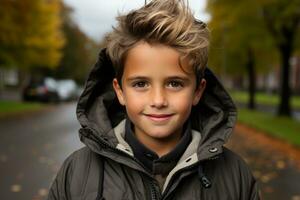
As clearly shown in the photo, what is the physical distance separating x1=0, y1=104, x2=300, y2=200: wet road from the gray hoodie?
4.82 m

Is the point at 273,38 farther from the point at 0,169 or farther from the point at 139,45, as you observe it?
the point at 139,45

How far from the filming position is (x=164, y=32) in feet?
6.09

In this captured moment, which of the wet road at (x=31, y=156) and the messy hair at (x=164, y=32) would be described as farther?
the wet road at (x=31, y=156)

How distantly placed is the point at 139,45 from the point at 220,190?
620mm

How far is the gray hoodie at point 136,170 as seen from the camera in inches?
75.5

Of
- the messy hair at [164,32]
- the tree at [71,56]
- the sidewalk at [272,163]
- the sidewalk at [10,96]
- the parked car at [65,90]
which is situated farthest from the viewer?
the tree at [71,56]

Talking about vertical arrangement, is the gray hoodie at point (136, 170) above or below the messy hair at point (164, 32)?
below

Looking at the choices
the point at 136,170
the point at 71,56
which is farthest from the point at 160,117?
the point at 71,56

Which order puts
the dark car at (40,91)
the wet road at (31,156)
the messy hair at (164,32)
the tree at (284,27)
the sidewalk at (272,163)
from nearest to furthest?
the messy hair at (164,32), the wet road at (31,156), the sidewalk at (272,163), the tree at (284,27), the dark car at (40,91)

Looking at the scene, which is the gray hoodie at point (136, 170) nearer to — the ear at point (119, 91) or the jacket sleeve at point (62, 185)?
the jacket sleeve at point (62, 185)

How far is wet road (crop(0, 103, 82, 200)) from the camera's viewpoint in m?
7.21

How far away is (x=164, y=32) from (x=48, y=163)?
26.5 feet

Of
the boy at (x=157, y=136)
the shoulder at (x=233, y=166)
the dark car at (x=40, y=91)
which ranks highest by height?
the boy at (x=157, y=136)

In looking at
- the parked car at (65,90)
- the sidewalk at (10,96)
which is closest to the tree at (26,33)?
the parked car at (65,90)
